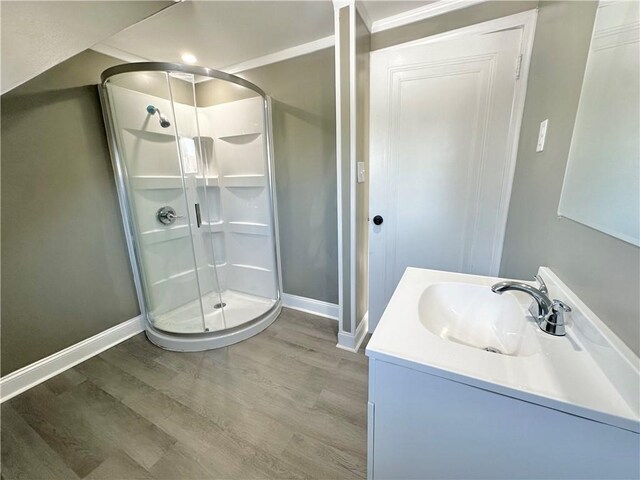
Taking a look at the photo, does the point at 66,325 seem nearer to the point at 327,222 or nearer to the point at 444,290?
the point at 327,222

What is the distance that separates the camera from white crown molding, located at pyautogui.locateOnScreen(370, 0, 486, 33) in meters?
1.43

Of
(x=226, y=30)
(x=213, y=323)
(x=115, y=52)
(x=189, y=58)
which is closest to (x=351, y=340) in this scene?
(x=213, y=323)

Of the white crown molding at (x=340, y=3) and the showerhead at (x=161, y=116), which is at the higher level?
the white crown molding at (x=340, y=3)

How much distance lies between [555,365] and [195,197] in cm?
241

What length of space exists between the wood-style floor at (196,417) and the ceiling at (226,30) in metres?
2.33

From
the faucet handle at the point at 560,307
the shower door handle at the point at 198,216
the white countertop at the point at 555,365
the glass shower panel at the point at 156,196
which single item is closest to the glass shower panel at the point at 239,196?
the shower door handle at the point at 198,216

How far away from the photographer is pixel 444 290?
106cm

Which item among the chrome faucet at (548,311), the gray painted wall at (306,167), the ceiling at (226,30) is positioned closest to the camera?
the chrome faucet at (548,311)

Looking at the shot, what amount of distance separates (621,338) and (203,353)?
2.18m

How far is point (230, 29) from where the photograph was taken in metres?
1.75

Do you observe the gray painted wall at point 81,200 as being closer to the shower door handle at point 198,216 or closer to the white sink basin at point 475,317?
the shower door handle at point 198,216

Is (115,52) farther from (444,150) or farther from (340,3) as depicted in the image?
(444,150)

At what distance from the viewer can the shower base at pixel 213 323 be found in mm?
1958

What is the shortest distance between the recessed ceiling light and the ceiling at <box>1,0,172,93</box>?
1156mm
